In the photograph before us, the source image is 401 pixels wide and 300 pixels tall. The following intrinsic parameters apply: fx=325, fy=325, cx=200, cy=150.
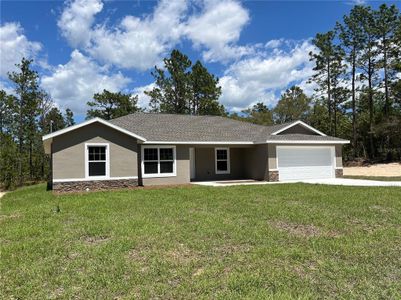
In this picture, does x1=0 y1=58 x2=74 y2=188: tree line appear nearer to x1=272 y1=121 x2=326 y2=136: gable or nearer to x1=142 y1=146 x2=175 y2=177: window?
x1=142 y1=146 x2=175 y2=177: window

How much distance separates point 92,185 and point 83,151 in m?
1.66

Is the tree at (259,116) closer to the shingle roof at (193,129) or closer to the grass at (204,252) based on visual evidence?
the shingle roof at (193,129)

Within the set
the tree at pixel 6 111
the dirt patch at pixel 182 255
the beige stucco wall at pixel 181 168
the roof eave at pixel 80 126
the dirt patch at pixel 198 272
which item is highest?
the tree at pixel 6 111

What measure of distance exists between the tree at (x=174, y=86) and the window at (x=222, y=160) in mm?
18570

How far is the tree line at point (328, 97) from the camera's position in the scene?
28.1 metres

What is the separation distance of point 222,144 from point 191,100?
66.8 ft

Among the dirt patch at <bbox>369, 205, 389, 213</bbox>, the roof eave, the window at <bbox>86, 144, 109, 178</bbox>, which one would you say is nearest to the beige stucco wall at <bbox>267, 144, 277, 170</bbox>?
the roof eave

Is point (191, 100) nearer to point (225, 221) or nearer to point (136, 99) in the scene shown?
point (136, 99)

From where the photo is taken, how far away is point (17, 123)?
2914 centimetres

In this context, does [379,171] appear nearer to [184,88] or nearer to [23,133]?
[184,88]

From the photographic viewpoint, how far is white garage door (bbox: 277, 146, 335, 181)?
64.0 feet

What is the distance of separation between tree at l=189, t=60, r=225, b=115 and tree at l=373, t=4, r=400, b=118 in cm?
1767

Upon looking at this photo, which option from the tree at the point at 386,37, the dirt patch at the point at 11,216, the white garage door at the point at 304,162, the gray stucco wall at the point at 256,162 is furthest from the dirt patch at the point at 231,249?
the tree at the point at 386,37

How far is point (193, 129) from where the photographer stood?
818 inches
